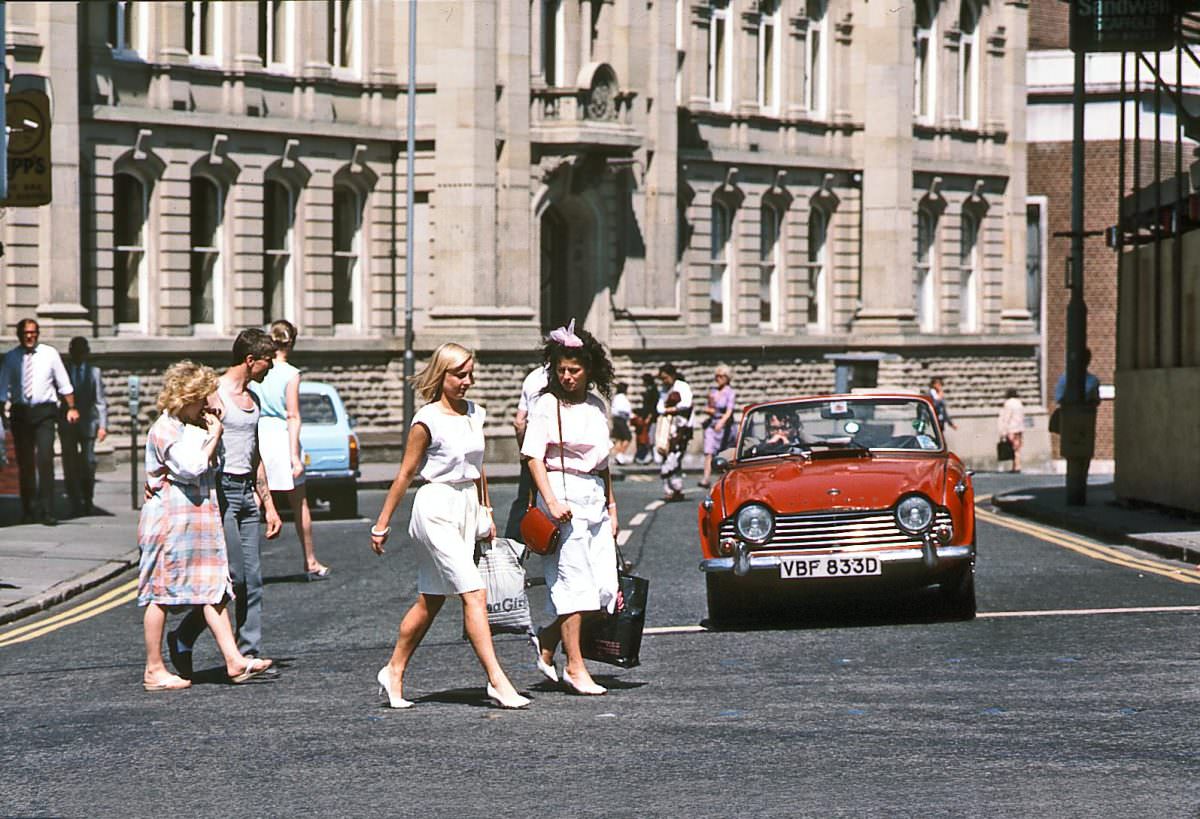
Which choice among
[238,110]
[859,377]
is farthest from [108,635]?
[859,377]

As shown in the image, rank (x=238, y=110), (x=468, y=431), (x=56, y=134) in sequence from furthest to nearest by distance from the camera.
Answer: (x=238, y=110)
(x=56, y=134)
(x=468, y=431)

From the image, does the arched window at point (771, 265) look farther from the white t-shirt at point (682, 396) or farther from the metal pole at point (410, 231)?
the white t-shirt at point (682, 396)

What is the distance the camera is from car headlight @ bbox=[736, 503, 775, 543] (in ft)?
45.3

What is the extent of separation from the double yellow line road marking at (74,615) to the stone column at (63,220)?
16.9 metres

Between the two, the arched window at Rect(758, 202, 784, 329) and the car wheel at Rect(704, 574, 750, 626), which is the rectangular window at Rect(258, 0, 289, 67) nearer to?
the arched window at Rect(758, 202, 784, 329)

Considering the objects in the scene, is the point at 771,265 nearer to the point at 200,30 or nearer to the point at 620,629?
the point at 200,30

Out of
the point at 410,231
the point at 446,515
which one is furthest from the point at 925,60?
the point at 446,515

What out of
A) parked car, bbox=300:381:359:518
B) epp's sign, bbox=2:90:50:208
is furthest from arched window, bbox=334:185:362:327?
epp's sign, bbox=2:90:50:208

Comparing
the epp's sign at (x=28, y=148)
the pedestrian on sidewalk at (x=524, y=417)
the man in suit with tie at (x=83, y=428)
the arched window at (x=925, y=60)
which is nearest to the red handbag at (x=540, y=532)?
the pedestrian on sidewalk at (x=524, y=417)

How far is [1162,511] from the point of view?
24094 millimetres

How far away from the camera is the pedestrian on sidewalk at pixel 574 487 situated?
10.7 m

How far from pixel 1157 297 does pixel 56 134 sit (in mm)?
17001

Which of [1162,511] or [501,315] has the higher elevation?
[501,315]

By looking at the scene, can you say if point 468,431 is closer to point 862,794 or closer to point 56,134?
point 862,794
